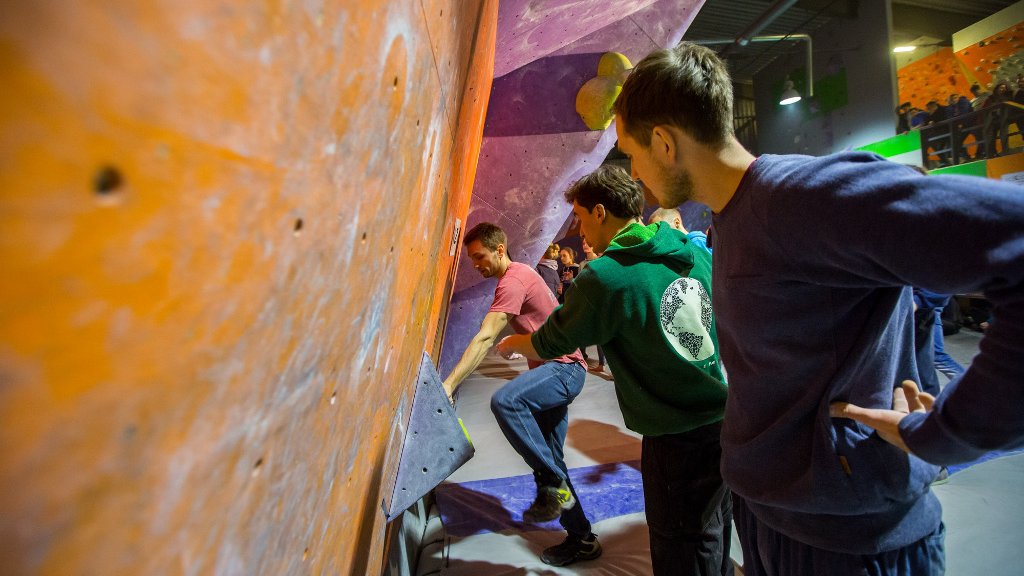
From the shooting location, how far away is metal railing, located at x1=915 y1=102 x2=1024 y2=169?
5.53 m

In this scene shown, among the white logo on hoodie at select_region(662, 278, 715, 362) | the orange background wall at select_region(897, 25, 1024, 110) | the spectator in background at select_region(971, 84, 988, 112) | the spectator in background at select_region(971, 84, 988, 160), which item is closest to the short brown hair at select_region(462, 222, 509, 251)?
the white logo on hoodie at select_region(662, 278, 715, 362)

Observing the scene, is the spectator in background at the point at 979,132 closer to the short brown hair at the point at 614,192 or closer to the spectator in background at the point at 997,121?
the spectator in background at the point at 997,121

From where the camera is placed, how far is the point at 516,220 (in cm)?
411

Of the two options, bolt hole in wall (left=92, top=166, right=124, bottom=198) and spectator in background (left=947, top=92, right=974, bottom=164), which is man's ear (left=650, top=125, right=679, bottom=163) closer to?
bolt hole in wall (left=92, top=166, right=124, bottom=198)

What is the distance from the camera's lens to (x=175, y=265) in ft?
0.91

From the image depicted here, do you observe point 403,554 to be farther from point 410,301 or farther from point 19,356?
point 19,356

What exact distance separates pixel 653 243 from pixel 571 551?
5.32 feet

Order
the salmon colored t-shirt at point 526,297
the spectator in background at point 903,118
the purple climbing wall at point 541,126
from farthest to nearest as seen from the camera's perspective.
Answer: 1. the spectator in background at point 903,118
2. the purple climbing wall at point 541,126
3. the salmon colored t-shirt at point 526,297

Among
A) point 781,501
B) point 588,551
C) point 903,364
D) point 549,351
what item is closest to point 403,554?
point 588,551

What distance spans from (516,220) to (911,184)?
3550 millimetres

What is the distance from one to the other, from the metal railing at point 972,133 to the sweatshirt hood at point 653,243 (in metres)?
6.41

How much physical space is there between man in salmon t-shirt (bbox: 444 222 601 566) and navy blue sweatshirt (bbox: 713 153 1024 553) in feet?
4.65

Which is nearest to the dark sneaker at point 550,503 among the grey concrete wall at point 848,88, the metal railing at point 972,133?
the metal railing at point 972,133

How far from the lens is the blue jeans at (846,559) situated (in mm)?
853
